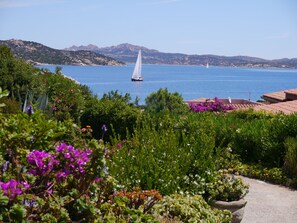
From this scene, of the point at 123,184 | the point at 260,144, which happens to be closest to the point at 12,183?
the point at 123,184

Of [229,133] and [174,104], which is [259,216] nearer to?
[229,133]

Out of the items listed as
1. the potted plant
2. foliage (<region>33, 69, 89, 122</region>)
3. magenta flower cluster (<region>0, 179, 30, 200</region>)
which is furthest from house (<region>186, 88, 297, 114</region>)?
magenta flower cluster (<region>0, 179, 30, 200</region>)

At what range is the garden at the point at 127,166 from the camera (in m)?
2.91

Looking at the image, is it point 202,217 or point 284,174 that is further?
point 284,174

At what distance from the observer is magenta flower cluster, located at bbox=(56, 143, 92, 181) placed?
2.93 meters

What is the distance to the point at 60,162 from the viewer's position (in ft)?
9.73

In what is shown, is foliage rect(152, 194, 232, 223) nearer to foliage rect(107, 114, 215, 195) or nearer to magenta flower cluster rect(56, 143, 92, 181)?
foliage rect(107, 114, 215, 195)

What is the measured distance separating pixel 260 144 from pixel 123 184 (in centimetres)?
537

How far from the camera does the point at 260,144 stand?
9.60 metres

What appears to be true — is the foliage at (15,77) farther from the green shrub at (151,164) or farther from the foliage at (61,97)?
the green shrub at (151,164)

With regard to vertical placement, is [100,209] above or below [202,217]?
above

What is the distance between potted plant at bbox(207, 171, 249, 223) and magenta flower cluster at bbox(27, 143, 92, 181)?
9.72ft

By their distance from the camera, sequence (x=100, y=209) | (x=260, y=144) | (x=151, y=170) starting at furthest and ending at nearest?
(x=260, y=144)
(x=151, y=170)
(x=100, y=209)

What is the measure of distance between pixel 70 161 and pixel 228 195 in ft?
10.6
